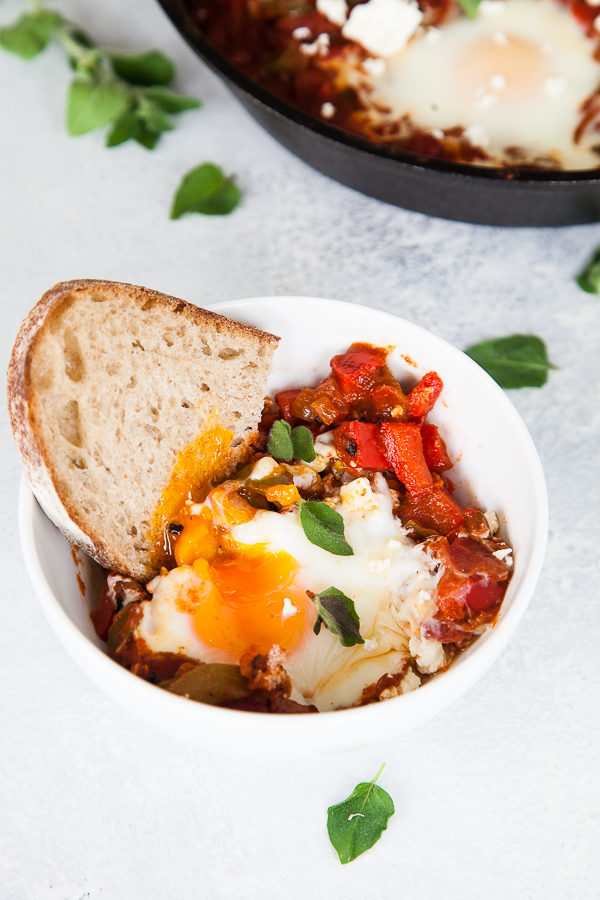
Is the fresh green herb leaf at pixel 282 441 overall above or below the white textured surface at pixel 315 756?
above

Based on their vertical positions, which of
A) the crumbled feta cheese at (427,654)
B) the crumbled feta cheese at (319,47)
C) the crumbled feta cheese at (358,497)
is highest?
the crumbled feta cheese at (319,47)

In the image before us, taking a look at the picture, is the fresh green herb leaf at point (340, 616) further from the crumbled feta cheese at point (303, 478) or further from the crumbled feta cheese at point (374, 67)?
the crumbled feta cheese at point (374, 67)

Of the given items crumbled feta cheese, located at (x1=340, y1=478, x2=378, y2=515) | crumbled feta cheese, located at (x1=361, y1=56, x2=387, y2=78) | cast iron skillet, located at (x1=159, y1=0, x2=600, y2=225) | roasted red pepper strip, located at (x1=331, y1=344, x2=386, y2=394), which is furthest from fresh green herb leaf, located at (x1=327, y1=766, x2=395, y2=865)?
crumbled feta cheese, located at (x1=361, y1=56, x2=387, y2=78)

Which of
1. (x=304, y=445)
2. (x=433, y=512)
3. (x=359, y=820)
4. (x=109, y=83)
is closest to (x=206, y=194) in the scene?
(x=109, y=83)

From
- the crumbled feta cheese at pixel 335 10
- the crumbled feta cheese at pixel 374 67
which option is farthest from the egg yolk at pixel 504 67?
the crumbled feta cheese at pixel 335 10

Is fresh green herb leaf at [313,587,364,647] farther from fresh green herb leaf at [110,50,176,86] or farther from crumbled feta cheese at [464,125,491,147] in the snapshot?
fresh green herb leaf at [110,50,176,86]

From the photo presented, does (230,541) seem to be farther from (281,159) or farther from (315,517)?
(281,159)

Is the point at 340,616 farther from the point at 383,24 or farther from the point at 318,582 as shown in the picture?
the point at 383,24
